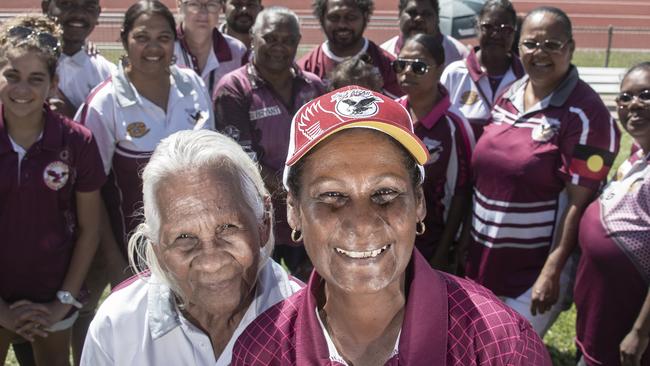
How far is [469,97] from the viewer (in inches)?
217

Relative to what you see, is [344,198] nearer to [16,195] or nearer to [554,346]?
[16,195]

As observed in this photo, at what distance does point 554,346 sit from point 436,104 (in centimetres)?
193

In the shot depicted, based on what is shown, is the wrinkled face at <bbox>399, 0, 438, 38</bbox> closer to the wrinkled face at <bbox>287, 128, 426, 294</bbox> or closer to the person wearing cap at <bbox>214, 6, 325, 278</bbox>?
the person wearing cap at <bbox>214, 6, 325, 278</bbox>

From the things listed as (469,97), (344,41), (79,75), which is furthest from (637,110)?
(79,75)

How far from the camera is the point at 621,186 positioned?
12.4 feet

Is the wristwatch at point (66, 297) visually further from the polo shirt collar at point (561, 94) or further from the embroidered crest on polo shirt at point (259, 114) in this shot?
the polo shirt collar at point (561, 94)

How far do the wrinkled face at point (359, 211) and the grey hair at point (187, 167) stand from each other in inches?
25.0

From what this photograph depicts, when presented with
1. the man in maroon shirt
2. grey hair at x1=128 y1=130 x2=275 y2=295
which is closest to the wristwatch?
grey hair at x1=128 y1=130 x2=275 y2=295

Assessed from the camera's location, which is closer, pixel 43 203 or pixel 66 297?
pixel 43 203

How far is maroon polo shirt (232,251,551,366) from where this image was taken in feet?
6.19

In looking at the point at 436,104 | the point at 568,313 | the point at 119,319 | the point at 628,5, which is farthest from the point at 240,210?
the point at 628,5

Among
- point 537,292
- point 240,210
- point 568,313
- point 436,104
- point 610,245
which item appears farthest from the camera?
point 568,313

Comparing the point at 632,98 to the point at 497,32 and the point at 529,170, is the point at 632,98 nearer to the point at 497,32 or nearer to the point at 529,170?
the point at 529,170

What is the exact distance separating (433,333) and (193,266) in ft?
3.12
